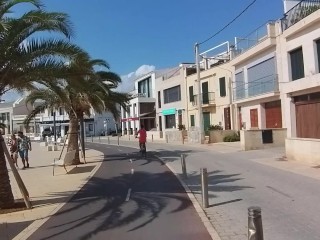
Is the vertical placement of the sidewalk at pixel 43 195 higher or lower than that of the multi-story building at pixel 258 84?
lower

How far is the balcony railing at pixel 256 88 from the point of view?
104 feet

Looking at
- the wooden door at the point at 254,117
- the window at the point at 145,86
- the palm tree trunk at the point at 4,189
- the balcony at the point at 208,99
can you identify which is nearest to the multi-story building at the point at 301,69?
the wooden door at the point at 254,117

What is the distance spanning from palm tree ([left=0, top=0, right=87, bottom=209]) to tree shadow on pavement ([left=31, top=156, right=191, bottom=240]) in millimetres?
2124

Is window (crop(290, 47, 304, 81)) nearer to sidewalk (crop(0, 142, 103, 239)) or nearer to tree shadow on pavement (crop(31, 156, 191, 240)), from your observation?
sidewalk (crop(0, 142, 103, 239))

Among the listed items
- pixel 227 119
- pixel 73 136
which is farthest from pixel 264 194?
pixel 227 119

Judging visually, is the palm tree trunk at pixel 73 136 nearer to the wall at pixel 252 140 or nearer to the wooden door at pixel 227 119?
the wall at pixel 252 140

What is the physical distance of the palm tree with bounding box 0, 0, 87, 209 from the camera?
36.5 ft

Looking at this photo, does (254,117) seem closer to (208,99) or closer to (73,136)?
(208,99)

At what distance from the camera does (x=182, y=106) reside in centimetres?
5547

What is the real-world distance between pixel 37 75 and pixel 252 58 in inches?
1027

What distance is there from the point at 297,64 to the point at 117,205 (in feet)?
60.6

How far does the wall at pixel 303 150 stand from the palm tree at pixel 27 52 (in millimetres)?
9664

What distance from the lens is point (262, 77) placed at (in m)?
33.8

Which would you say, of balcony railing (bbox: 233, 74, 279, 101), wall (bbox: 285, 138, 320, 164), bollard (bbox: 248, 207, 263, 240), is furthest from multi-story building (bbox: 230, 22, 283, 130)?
bollard (bbox: 248, 207, 263, 240)
